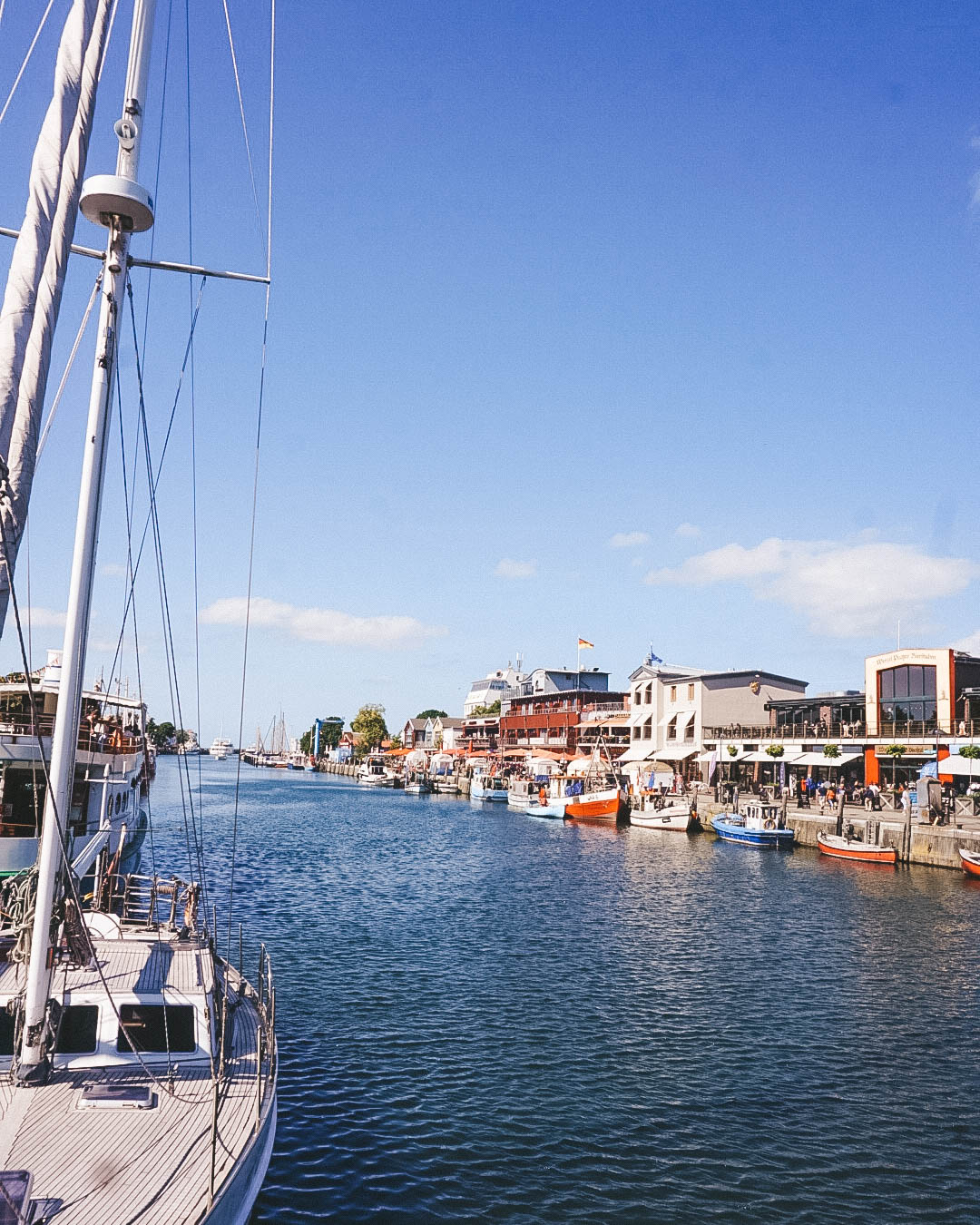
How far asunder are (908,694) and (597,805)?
31.0 m

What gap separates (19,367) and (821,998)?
28.4 metres

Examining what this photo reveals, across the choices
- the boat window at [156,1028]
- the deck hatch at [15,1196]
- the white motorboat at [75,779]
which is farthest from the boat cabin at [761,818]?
the deck hatch at [15,1196]

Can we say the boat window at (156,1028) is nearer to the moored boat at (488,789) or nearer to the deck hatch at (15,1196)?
the deck hatch at (15,1196)

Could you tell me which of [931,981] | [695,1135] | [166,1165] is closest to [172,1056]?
[166,1165]

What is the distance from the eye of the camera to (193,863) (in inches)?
2219

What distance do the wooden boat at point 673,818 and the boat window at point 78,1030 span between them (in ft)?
227

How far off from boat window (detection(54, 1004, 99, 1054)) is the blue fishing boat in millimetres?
60173

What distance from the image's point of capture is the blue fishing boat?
222 ft

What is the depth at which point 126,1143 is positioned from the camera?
12.2 m

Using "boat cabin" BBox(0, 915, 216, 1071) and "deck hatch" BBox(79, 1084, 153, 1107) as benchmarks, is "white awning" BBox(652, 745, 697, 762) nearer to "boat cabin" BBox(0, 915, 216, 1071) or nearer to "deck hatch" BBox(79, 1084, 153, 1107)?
"boat cabin" BBox(0, 915, 216, 1071)

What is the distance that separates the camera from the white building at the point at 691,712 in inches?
4077

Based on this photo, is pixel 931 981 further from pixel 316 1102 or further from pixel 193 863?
pixel 193 863

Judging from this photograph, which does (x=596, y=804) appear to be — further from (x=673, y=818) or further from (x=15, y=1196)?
(x=15, y=1196)

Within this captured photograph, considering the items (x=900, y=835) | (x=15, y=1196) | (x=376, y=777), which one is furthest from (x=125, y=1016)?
(x=376, y=777)
